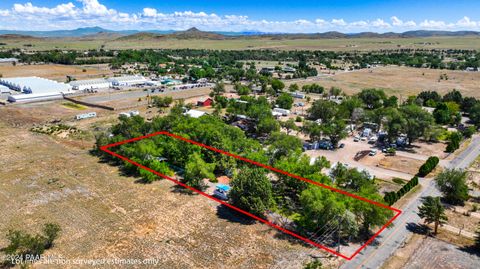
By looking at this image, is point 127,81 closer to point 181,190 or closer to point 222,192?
point 181,190

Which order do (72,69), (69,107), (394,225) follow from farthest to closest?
(72,69) < (69,107) < (394,225)

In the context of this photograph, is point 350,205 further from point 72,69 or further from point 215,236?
point 72,69

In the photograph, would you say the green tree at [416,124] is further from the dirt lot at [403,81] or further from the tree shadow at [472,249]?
the dirt lot at [403,81]

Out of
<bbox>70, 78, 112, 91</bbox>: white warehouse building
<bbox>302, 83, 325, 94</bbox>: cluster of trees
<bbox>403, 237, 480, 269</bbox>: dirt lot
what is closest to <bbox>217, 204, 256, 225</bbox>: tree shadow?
<bbox>403, 237, 480, 269</bbox>: dirt lot

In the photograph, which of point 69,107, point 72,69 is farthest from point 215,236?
point 72,69

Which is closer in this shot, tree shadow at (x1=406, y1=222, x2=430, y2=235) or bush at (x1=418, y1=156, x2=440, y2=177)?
tree shadow at (x1=406, y1=222, x2=430, y2=235)

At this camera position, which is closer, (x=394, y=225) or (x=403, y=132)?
(x=394, y=225)

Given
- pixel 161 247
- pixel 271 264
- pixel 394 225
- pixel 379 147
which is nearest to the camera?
pixel 271 264

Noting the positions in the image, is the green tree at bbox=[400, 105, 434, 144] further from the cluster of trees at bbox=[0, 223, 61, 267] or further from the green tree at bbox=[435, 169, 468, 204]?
the cluster of trees at bbox=[0, 223, 61, 267]

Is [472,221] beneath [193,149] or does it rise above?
beneath
